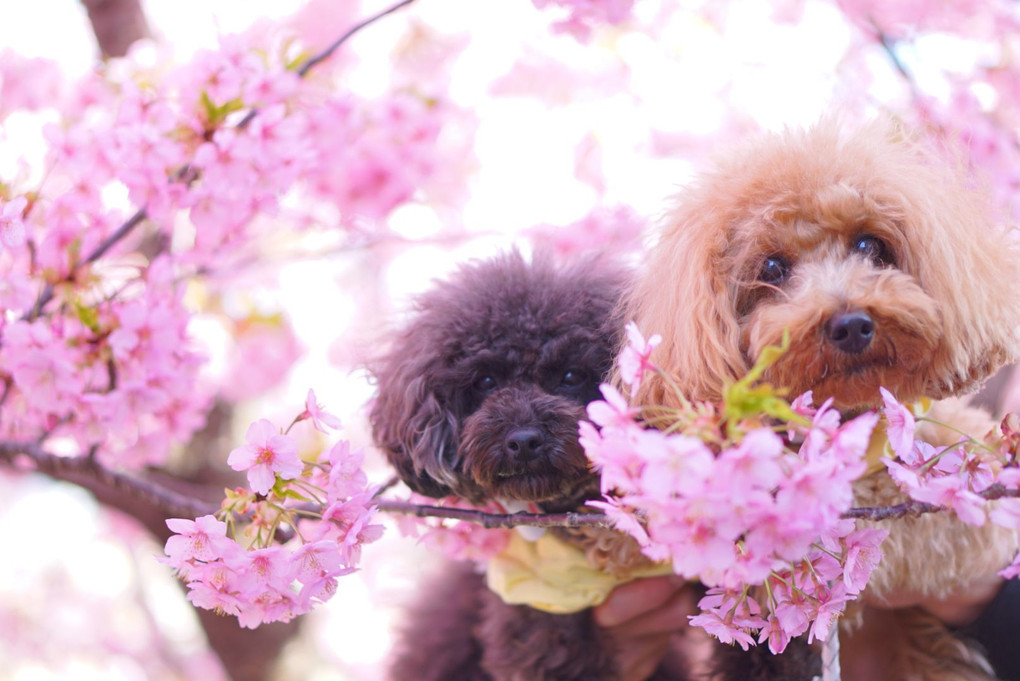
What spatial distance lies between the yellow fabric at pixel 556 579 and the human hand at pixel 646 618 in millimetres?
47

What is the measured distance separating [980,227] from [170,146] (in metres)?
1.79

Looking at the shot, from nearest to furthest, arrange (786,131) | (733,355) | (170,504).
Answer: (733,355) < (786,131) < (170,504)

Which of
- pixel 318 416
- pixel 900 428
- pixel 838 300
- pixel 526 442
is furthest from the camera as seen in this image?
pixel 526 442

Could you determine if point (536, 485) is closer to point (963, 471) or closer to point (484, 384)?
point (484, 384)

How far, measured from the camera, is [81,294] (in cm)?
199

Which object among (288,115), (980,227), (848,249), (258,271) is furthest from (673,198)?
(258,271)

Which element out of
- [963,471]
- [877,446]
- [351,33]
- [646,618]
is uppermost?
[351,33]

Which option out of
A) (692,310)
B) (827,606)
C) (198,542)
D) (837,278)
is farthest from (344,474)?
(837,278)

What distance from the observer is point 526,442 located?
1.60 meters

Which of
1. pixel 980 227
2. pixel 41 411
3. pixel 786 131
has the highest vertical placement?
pixel 786 131

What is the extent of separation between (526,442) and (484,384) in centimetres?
28

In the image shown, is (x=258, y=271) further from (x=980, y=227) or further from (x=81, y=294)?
(x=980, y=227)

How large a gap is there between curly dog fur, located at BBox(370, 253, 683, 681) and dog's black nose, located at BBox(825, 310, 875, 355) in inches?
19.2

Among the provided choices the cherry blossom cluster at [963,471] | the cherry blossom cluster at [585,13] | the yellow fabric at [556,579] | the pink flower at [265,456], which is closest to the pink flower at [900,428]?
the cherry blossom cluster at [963,471]
